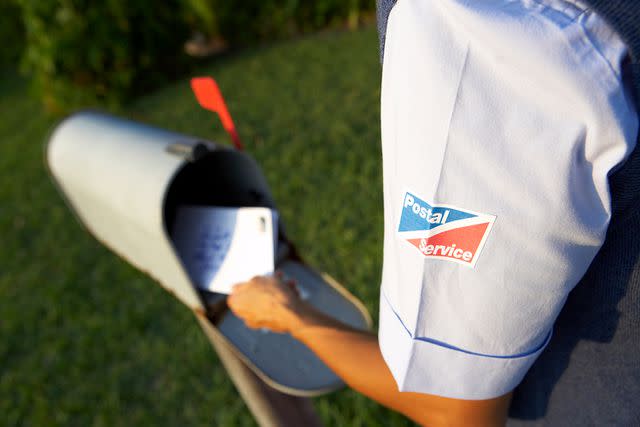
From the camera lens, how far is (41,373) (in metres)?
2.74

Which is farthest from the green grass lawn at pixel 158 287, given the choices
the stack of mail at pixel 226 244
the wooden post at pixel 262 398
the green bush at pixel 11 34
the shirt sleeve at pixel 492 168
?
the green bush at pixel 11 34

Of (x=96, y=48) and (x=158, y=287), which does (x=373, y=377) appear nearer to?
(x=158, y=287)

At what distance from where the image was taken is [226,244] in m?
1.14

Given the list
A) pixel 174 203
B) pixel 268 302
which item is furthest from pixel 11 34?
pixel 268 302

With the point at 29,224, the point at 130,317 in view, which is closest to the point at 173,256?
the point at 130,317

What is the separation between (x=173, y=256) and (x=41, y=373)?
2.23 m

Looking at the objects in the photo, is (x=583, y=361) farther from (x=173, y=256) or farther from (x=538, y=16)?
(x=173, y=256)

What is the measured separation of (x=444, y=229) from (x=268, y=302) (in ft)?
1.63

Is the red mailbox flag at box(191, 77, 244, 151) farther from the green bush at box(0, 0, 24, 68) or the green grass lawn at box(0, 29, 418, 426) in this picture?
the green bush at box(0, 0, 24, 68)

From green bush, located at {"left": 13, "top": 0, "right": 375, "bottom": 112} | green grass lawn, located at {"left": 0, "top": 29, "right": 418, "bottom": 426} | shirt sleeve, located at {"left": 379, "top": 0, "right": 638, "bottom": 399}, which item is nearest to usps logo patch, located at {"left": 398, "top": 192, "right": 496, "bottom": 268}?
shirt sleeve, located at {"left": 379, "top": 0, "right": 638, "bottom": 399}

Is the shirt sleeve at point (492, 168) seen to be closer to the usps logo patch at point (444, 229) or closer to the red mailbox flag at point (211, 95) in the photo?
the usps logo patch at point (444, 229)

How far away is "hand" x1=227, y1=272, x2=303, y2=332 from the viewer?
36.5 inches

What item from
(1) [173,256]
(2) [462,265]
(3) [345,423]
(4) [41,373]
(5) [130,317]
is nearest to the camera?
(2) [462,265]

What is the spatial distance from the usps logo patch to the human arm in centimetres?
24
